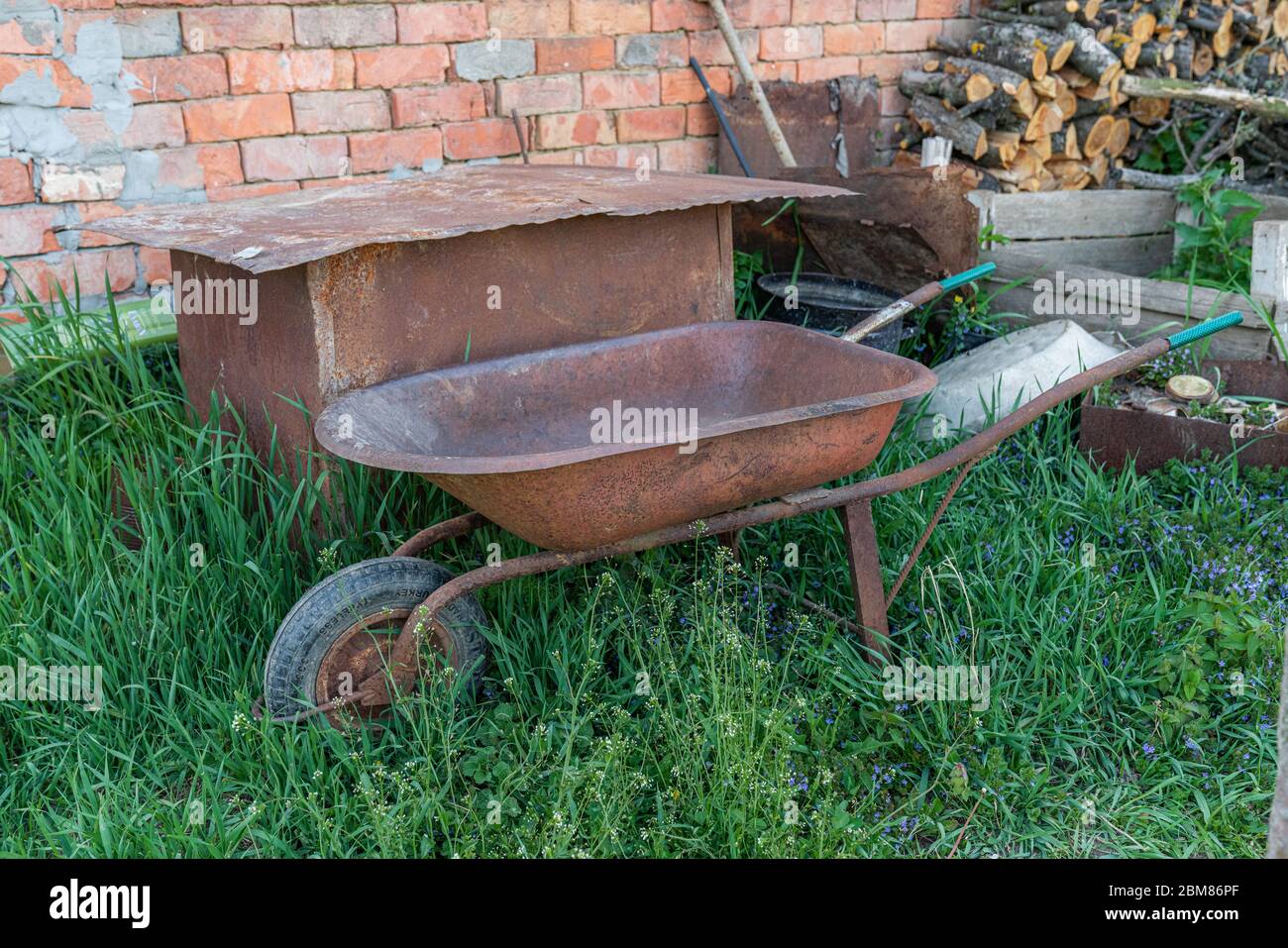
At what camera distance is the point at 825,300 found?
4266 millimetres

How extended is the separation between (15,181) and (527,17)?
1.95 metres

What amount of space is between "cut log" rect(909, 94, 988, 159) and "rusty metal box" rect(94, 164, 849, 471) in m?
2.10

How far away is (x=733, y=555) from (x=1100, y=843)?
110cm

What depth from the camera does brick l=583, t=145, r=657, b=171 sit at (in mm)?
4891

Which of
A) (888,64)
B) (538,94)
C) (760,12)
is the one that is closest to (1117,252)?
(888,64)

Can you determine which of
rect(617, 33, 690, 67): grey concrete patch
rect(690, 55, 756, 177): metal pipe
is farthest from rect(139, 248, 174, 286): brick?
rect(690, 55, 756, 177): metal pipe

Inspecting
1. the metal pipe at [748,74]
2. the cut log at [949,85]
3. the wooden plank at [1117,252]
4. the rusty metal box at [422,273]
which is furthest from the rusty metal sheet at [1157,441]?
the cut log at [949,85]

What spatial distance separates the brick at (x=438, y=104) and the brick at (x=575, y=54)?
30 cm

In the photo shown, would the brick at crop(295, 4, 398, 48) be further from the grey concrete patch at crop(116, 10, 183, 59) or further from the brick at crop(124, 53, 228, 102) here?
the grey concrete patch at crop(116, 10, 183, 59)

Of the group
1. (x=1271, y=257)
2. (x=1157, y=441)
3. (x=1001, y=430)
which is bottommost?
(x=1157, y=441)

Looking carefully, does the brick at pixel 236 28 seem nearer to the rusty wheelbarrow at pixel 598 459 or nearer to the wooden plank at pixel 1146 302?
the rusty wheelbarrow at pixel 598 459

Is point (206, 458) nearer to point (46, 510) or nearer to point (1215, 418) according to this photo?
point (46, 510)

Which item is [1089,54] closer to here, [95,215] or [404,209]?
[404,209]

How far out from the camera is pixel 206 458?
3176mm
